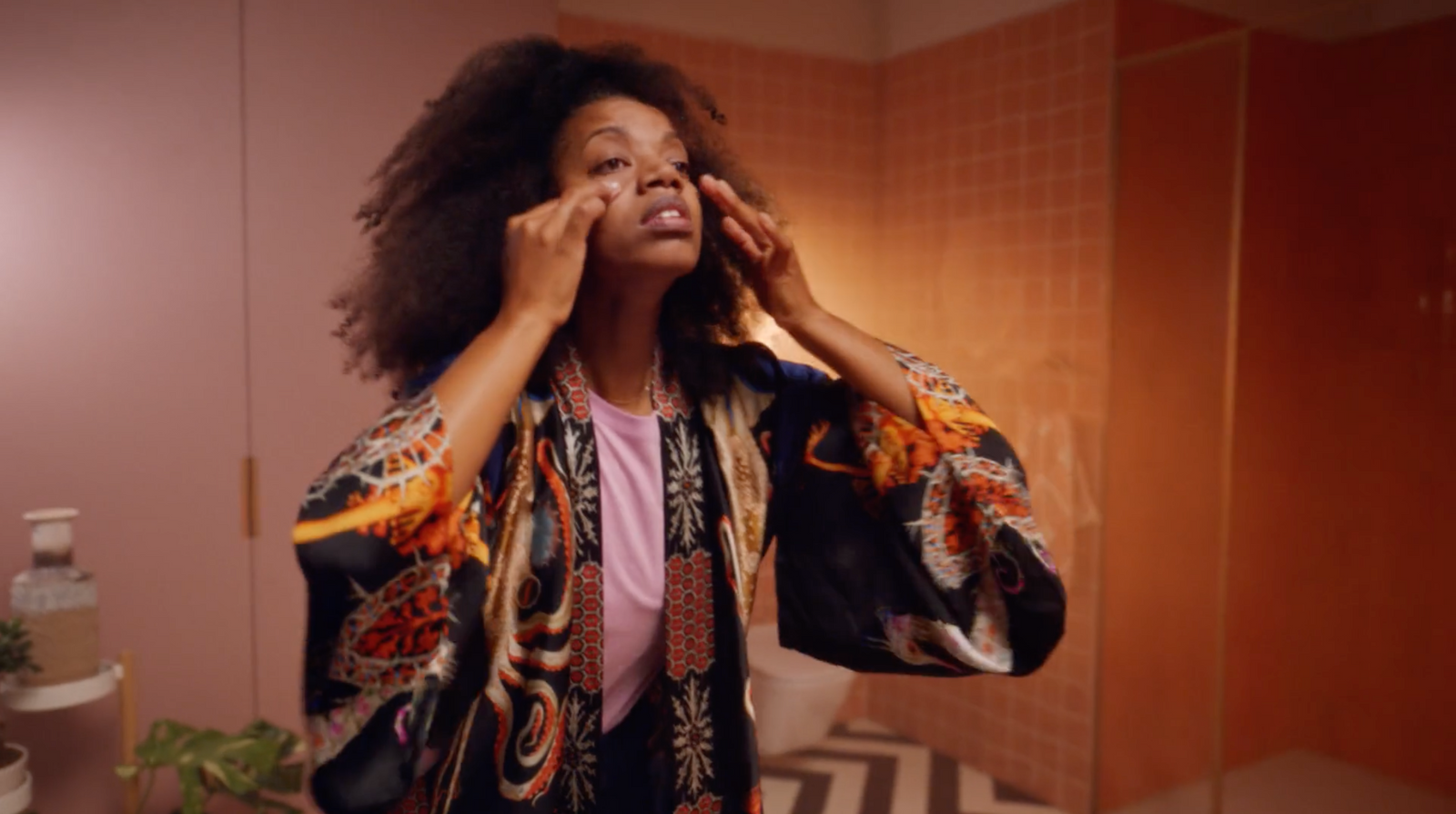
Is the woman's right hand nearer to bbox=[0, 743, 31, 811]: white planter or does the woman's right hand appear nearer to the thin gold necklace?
the thin gold necklace

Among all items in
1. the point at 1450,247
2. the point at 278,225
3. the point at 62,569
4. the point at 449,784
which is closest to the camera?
the point at 449,784

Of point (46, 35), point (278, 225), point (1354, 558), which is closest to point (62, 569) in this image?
point (278, 225)

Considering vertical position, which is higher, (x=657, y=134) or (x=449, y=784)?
(x=657, y=134)

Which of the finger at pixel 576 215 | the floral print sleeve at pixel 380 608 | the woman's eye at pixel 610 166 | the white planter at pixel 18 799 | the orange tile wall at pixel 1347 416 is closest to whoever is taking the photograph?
the floral print sleeve at pixel 380 608

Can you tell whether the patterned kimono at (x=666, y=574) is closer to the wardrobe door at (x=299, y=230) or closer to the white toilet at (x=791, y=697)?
the wardrobe door at (x=299, y=230)

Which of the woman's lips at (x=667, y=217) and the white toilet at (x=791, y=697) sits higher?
the woman's lips at (x=667, y=217)

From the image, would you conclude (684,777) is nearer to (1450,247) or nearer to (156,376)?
(156,376)

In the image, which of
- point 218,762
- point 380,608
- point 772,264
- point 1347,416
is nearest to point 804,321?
Result: point 772,264

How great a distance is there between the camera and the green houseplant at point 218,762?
5.77 feet

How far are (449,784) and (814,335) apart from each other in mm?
487

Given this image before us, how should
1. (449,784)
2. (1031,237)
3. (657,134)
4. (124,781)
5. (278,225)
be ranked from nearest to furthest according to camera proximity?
(449,784) < (657,134) < (124,781) < (278,225) < (1031,237)

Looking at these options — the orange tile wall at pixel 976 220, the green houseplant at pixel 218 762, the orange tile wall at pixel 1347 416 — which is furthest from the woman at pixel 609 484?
the orange tile wall at pixel 1347 416

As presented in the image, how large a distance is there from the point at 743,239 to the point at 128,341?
5.09ft

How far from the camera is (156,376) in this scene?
195cm
